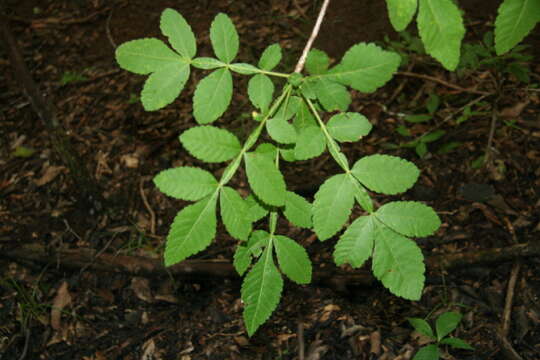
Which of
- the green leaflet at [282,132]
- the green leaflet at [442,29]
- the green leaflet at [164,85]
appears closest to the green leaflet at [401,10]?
the green leaflet at [442,29]

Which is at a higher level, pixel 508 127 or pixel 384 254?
pixel 384 254

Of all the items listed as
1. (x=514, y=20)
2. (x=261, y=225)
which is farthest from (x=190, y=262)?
(x=514, y=20)

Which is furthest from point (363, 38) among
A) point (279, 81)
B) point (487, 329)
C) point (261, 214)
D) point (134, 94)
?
point (261, 214)

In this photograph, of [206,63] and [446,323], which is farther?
[446,323]

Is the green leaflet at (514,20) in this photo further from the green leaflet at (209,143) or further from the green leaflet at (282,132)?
the green leaflet at (209,143)

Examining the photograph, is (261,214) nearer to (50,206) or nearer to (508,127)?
(508,127)

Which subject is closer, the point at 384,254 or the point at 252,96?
the point at 384,254

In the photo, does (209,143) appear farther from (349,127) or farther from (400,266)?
(400,266)
